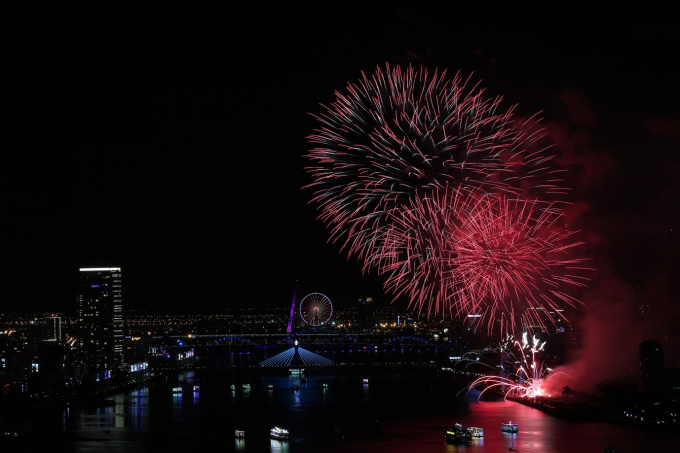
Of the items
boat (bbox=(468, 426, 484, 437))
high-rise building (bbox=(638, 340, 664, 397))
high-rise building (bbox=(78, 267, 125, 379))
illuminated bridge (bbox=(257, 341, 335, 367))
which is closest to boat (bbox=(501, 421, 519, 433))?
boat (bbox=(468, 426, 484, 437))

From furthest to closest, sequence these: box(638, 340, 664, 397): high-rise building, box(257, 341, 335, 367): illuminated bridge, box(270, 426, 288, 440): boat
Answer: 1. box(257, 341, 335, 367): illuminated bridge
2. box(638, 340, 664, 397): high-rise building
3. box(270, 426, 288, 440): boat

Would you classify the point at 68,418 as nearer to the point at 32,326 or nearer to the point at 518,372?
the point at 518,372

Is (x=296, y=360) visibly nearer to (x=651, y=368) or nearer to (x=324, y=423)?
(x=651, y=368)

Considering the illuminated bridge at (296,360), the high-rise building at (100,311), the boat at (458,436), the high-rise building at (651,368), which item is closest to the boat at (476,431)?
the boat at (458,436)

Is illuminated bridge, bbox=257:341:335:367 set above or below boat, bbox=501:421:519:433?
above

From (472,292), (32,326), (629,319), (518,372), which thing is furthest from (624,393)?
(32,326)

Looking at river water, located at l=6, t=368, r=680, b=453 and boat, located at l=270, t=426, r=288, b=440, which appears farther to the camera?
boat, located at l=270, t=426, r=288, b=440

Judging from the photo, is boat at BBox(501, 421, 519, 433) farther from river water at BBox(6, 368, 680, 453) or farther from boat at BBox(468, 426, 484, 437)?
boat at BBox(468, 426, 484, 437)

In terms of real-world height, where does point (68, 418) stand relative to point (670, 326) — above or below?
below
